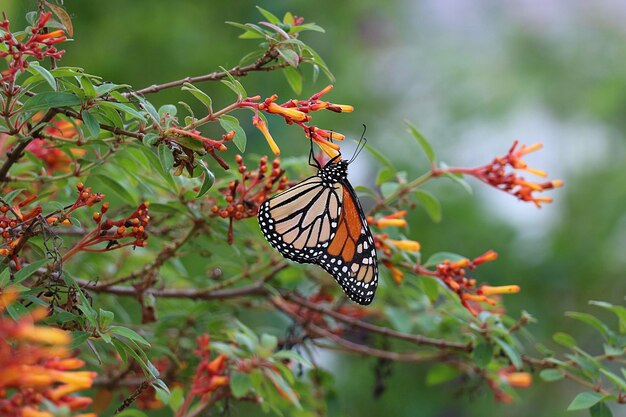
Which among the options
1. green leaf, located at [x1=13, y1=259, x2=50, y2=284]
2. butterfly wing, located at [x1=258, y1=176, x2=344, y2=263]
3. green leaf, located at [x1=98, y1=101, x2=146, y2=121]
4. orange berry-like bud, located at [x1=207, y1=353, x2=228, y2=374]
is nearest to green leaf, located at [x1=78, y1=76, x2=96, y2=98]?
green leaf, located at [x1=98, y1=101, x2=146, y2=121]

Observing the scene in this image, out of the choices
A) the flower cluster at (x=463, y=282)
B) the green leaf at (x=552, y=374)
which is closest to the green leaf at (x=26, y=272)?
the flower cluster at (x=463, y=282)

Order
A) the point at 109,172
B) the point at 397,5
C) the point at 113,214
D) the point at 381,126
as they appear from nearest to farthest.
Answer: the point at 109,172, the point at 113,214, the point at 381,126, the point at 397,5

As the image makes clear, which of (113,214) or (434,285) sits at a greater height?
(113,214)

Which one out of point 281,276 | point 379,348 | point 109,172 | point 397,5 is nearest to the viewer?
point 109,172

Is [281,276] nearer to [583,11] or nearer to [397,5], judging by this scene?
[397,5]

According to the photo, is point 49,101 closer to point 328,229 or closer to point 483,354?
point 328,229

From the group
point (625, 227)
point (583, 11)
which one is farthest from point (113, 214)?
point (583, 11)

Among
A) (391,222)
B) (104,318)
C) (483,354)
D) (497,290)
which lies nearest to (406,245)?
(391,222)
